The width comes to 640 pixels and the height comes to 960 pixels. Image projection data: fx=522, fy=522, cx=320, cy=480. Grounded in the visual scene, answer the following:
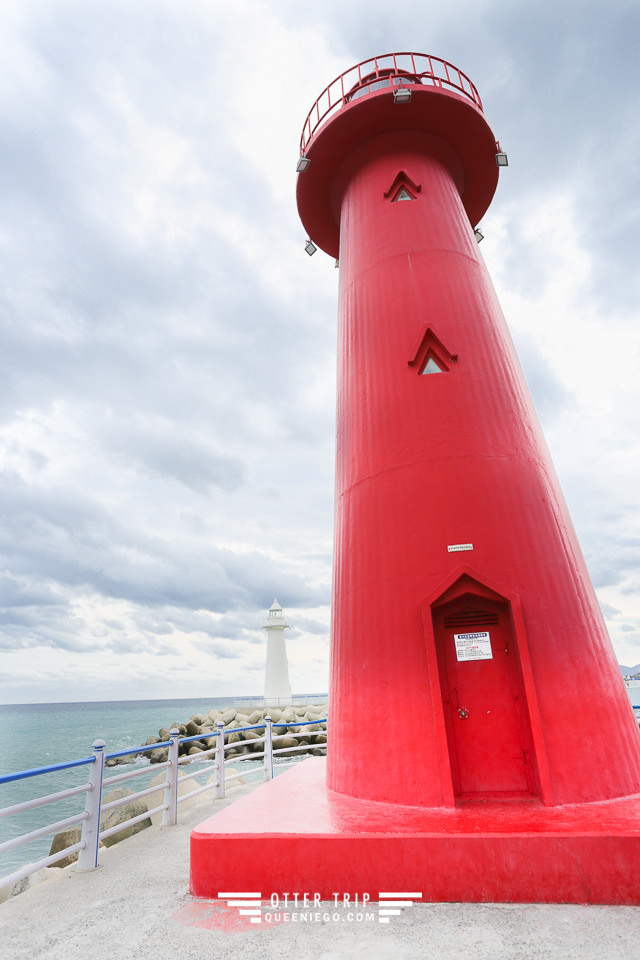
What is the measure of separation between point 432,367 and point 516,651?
3.34 metres

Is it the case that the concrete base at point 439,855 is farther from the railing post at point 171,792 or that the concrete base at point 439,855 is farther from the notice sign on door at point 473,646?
the railing post at point 171,792

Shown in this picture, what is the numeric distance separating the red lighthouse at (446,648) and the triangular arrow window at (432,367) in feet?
0.07

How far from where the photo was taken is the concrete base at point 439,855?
3641 mm

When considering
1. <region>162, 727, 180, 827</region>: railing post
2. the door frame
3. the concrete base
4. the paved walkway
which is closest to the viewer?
the paved walkway

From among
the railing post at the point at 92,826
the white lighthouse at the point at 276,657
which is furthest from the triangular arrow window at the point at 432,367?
the white lighthouse at the point at 276,657

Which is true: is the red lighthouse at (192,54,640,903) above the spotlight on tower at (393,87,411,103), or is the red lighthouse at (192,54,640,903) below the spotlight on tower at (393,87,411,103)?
below

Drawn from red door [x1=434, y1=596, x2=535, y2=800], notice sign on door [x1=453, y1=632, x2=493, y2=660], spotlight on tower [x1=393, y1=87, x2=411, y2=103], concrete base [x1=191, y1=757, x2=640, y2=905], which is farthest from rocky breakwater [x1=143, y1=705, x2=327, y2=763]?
spotlight on tower [x1=393, y1=87, x2=411, y2=103]

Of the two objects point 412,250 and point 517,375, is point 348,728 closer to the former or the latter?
point 517,375

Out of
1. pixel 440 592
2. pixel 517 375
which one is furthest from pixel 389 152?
pixel 440 592

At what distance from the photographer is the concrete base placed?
11.9 feet

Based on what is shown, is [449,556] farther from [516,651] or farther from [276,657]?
[276,657]

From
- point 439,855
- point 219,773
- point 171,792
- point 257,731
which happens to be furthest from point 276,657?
point 439,855

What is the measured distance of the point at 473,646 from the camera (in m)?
5.21

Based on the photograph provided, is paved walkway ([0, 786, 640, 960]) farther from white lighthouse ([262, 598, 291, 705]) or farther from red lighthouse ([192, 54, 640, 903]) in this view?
white lighthouse ([262, 598, 291, 705])
